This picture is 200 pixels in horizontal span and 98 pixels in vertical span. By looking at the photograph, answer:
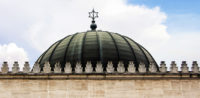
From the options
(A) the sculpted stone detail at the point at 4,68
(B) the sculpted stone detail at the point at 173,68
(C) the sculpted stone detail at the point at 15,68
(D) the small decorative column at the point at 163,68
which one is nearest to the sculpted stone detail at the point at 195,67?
(B) the sculpted stone detail at the point at 173,68

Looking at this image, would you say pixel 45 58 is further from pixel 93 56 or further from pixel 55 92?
pixel 55 92

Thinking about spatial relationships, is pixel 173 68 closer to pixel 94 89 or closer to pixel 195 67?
pixel 195 67

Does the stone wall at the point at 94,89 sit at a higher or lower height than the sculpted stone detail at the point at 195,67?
lower

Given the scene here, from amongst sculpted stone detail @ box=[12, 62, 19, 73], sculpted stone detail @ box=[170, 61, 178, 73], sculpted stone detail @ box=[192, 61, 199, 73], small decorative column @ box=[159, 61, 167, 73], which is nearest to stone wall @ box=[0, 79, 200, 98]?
sculpted stone detail @ box=[12, 62, 19, 73]

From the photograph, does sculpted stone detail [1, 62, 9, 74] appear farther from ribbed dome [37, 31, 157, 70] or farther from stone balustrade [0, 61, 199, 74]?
ribbed dome [37, 31, 157, 70]

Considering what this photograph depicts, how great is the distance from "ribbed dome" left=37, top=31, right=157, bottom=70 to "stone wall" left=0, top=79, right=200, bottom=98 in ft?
21.6

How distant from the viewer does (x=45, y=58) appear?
101 feet

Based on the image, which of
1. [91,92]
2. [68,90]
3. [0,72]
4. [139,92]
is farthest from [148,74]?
[0,72]

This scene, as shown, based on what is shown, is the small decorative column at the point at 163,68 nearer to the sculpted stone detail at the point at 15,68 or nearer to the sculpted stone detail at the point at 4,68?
the sculpted stone detail at the point at 15,68

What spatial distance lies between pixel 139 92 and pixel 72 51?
9771 millimetres

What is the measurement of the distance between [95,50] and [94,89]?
817 centimetres

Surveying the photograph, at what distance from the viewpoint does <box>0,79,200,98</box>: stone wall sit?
20.6m

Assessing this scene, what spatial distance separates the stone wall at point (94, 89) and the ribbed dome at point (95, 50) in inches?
259

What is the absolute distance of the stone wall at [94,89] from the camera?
20.6 m
